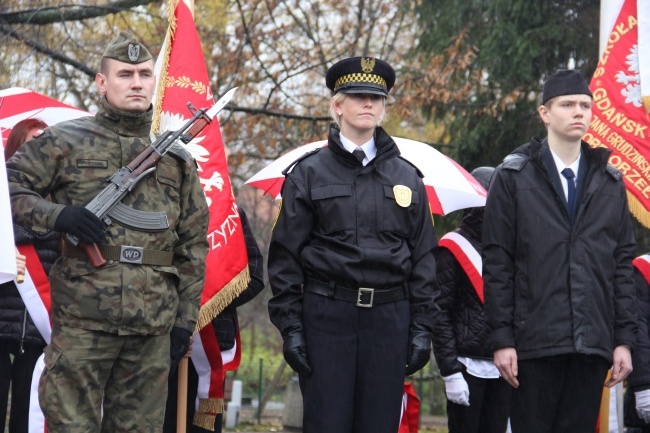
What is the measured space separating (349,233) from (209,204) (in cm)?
182

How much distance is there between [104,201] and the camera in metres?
5.01

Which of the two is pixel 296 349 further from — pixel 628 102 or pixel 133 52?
pixel 628 102

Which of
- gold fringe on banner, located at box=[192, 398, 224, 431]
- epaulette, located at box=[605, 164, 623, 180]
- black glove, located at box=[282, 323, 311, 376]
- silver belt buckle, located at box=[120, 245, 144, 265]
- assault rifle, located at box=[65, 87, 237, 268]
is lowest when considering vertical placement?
gold fringe on banner, located at box=[192, 398, 224, 431]

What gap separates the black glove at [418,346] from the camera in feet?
17.0

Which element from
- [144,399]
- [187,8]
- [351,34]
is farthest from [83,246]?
[351,34]

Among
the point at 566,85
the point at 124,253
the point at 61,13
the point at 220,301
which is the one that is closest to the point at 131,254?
the point at 124,253

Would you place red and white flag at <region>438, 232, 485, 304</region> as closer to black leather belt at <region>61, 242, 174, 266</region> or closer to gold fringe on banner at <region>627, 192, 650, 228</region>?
gold fringe on banner at <region>627, 192, 650, 228</region>

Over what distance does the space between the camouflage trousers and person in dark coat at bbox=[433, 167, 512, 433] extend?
2125 millimetres

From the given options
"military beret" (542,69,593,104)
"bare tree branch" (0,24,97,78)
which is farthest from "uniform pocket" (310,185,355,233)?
"bare tree branch" (0,24,97,78)

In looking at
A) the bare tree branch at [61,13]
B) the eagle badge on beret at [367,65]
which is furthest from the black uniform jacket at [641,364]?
the bare tree branch at [61,13]

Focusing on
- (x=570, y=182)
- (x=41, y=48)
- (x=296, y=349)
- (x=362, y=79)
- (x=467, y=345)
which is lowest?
(x=296, y=349)

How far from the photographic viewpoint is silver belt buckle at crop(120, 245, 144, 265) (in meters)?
5.04

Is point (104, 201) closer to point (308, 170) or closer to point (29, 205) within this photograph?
point (29, 205)

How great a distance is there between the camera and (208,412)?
6.74 meters
